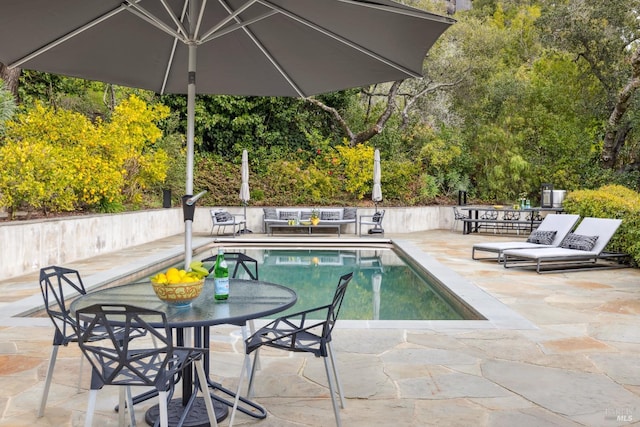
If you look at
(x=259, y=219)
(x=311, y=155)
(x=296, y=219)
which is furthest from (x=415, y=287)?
(x=311, y=155)

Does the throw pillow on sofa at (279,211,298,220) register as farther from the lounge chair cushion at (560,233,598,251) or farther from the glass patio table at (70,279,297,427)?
the glass patio table at (70,279,297,427)

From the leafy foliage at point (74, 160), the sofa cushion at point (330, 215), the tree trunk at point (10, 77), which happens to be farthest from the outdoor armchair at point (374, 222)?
the tree trunk at point (10, 77)

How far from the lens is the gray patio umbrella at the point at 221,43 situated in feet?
11.1

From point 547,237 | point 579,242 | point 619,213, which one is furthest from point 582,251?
point 619,213

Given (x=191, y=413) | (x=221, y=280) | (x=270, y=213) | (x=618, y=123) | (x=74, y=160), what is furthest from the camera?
(x=618, y=123)

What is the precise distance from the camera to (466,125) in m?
20.3

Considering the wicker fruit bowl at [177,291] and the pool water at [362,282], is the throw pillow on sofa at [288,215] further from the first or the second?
the wicker fruit bowl at [177,291]

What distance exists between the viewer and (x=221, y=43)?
4262 mm

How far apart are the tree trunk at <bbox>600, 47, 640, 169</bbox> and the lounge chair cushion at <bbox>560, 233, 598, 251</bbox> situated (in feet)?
32.8

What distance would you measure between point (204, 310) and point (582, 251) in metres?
7.40

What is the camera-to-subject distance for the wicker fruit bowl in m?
2.60

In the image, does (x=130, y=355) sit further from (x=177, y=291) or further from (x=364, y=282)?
(x=364, y=282)

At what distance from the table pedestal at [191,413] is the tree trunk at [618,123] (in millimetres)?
17209

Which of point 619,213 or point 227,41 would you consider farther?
point 619,213
